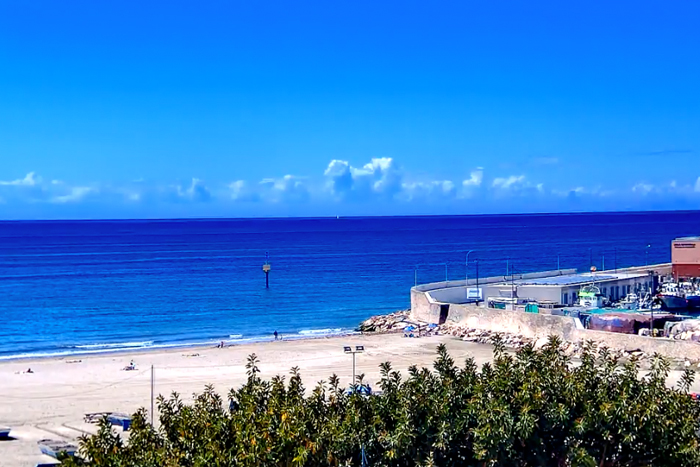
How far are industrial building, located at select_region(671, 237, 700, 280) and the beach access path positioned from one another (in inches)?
803

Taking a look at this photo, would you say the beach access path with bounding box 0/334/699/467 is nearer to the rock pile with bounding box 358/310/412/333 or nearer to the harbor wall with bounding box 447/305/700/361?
the harbor wall with bounding box 447/305/700/361

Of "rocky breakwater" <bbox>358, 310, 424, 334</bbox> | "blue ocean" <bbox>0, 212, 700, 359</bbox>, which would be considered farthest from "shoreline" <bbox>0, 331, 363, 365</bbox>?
"rocky breakwater" <bbox>358, 310, 424, 334</bbox>

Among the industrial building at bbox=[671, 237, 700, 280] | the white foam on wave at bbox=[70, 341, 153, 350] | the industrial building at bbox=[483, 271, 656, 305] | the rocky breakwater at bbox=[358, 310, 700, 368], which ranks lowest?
the white foam on wave at bbox=[70, 341, 153, 350]

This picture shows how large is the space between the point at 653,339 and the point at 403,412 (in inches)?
994

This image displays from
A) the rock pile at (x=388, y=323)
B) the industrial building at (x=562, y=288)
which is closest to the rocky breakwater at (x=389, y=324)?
the rock pile at (x=388, y=323)

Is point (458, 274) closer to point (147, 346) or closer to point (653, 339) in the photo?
point (147, 346)

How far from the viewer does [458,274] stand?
94.1 metres

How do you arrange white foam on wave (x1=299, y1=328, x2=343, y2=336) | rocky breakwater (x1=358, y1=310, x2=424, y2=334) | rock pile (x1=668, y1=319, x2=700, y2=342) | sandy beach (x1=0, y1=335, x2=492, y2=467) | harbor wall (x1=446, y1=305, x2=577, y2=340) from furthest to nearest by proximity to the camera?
white foam on wave (x1=299, y1=328, x2=343, y2=336) < rocky breakwater (x1=358, y1=310, x2=424, y2=334) < harbor wall (x1=446, y1=305, x2=577, y2=340) < rock pile (x1=668, y1=319, x2=700, y2=342) < sandy beach (x1=0, y1=335, x2=492, y2=467)

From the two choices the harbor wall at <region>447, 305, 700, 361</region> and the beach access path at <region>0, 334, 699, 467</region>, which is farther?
the harbor wall at <region>447, 305, 700, 361</region>

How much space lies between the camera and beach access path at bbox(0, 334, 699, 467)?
91.9ft

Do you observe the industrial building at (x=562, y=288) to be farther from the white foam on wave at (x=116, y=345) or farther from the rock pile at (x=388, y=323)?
the white foam on wave at (x=116, y=345)

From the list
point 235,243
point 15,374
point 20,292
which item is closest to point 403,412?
point 15,374

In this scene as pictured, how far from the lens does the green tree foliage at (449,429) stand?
1365cm

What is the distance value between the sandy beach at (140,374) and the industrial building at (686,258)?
802 inches
